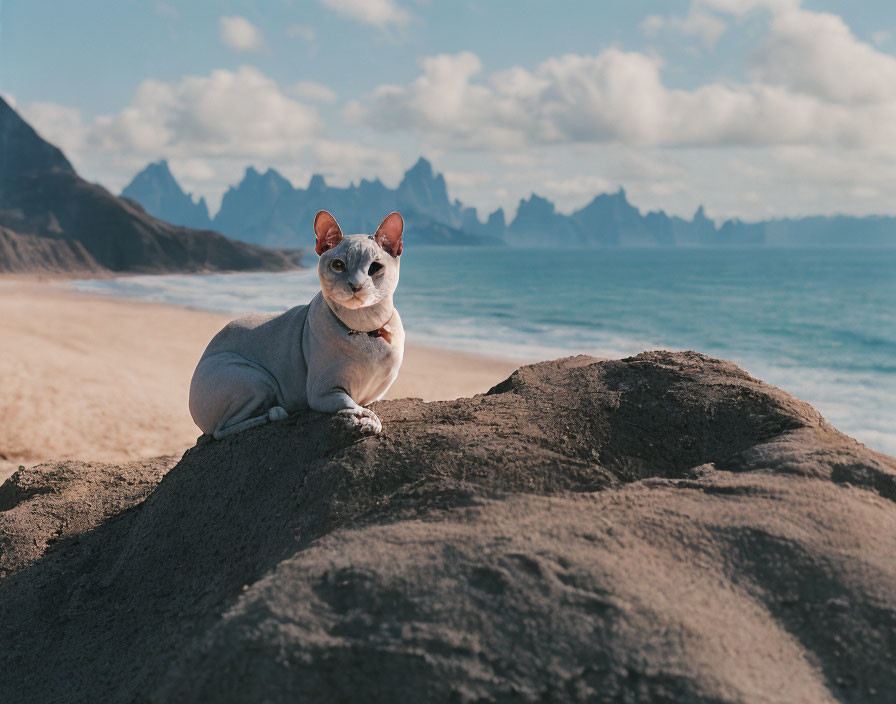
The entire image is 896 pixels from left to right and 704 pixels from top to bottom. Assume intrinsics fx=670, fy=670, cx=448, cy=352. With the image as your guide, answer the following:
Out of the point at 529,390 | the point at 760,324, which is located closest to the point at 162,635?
the point at 529,390

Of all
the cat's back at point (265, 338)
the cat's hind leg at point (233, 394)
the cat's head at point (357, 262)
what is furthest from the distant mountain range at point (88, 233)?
the cat's head at point (357, 262)

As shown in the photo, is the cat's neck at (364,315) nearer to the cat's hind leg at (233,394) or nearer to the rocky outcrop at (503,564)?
the rocky outcrop at (503,564)

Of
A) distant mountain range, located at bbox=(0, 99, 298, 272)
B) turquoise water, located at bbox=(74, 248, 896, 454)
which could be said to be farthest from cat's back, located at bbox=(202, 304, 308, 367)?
distant mountain range, located at bbox=(0, 99, 298, 272)

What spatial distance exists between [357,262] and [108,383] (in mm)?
9765

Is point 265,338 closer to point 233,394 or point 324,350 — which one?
point 233,394

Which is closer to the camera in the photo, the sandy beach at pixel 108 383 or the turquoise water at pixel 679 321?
the sandy beach at pixel 108 383

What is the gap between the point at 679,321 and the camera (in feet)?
115

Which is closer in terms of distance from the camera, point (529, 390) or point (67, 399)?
point (529, 390)

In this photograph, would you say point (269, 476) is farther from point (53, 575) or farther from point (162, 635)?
point (53, 575)

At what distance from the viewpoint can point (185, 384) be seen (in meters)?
13.1

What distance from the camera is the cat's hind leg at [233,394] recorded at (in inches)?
156

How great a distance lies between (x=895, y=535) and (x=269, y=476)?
2836 millimetres

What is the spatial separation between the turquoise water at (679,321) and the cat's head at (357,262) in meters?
12.0

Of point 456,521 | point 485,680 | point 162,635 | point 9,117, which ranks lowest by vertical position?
point 162,635
